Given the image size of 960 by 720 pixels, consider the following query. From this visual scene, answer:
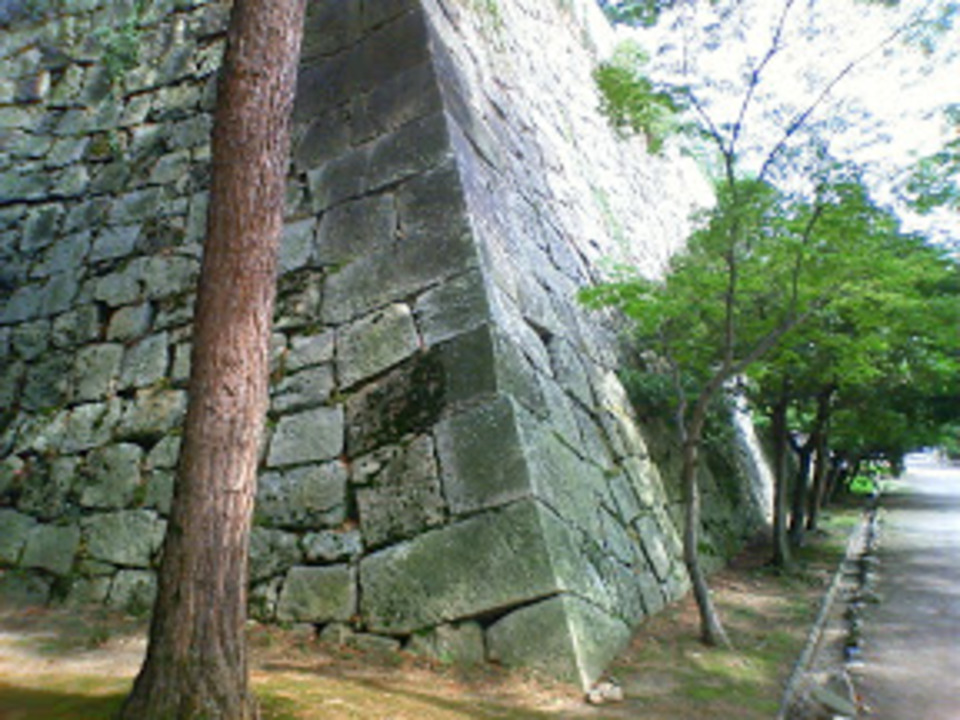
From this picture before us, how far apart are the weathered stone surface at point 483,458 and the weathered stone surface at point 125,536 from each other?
1.99 m

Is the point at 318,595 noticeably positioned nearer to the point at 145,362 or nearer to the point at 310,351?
the point at 310,351

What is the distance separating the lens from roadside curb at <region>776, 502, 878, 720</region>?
355 centimetres

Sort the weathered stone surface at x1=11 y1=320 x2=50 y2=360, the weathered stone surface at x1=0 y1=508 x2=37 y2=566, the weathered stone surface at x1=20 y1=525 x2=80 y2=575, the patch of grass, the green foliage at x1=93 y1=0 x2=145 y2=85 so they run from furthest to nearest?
1. the green foliage at x1=93 y1=0 x2=145 y2=85
2. the weathered stone surface at x1=11 y1=320 x2=50 y2=360
3. the weathered stone surface at x1=0 y1=508 x2=37 y2=566
4. the weathered stone surface at x1=20 y1=525 x2=80 y2=575
5. the patch of grass

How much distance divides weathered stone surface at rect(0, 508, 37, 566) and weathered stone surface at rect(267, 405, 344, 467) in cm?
200

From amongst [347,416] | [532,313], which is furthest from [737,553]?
[347,416]

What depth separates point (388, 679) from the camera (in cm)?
320

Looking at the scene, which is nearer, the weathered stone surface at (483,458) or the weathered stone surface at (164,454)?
the weathered stone surface at (483,458)

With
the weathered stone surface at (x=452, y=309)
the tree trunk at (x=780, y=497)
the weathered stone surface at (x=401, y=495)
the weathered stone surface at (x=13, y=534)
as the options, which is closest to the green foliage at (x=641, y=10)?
the weathered stone surface at (x=452, y=309)

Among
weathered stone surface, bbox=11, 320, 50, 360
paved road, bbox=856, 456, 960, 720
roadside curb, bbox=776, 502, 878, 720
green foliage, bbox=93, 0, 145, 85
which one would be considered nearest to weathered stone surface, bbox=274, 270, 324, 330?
weathered stone surface, bbox=11, 320, 50, 360

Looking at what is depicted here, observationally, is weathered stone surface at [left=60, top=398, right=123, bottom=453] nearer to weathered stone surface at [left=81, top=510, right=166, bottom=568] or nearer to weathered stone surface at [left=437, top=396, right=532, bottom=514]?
weathered stone surface at [left=81, top=510, right=166, bottom=568]

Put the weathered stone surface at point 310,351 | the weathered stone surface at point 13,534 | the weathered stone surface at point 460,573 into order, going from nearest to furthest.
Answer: the weathered stone surface at point 460,573, the weathered stone surface at point 310,351, the weathered stone surface at point 13,534

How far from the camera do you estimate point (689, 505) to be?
4.40 metres

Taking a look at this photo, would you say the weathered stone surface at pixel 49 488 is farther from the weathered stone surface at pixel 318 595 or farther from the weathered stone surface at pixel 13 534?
the weathered stone surface at pixel 318 595

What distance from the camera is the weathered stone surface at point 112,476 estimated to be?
15.0 ft
